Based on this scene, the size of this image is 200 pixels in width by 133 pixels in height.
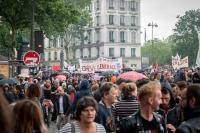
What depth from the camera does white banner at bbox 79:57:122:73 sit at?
3356cm

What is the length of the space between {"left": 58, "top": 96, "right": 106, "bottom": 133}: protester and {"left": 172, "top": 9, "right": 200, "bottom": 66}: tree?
89.5 meters

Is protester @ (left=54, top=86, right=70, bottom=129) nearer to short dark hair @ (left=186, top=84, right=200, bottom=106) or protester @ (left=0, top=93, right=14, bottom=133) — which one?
→ short dark hair @ (left=186, top=84, right=200, bottom=106)

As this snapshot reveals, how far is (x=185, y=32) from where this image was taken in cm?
9906

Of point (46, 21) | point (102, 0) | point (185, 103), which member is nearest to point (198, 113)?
point (185, 103)

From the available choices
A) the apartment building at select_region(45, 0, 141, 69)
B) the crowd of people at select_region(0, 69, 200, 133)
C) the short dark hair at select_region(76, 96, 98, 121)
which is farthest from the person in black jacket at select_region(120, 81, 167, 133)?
the apartment building at select_region(45, 0, 141, 69)

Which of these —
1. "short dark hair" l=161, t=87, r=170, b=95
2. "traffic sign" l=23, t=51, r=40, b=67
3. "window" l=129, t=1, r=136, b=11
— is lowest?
"short dark hair" l=161, t=87, r=170, b=95

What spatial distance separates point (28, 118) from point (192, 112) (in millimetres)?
1493

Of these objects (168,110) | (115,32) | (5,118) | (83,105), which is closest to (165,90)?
(168,110)

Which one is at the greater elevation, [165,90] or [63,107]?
[165,90]

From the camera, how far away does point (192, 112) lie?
182 inches

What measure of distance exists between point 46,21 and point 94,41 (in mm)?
74568

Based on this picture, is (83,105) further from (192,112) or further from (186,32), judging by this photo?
(186,32)

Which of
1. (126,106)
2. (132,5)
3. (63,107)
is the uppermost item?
(132,5)

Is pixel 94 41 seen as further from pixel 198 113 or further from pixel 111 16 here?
pixel 198 113
